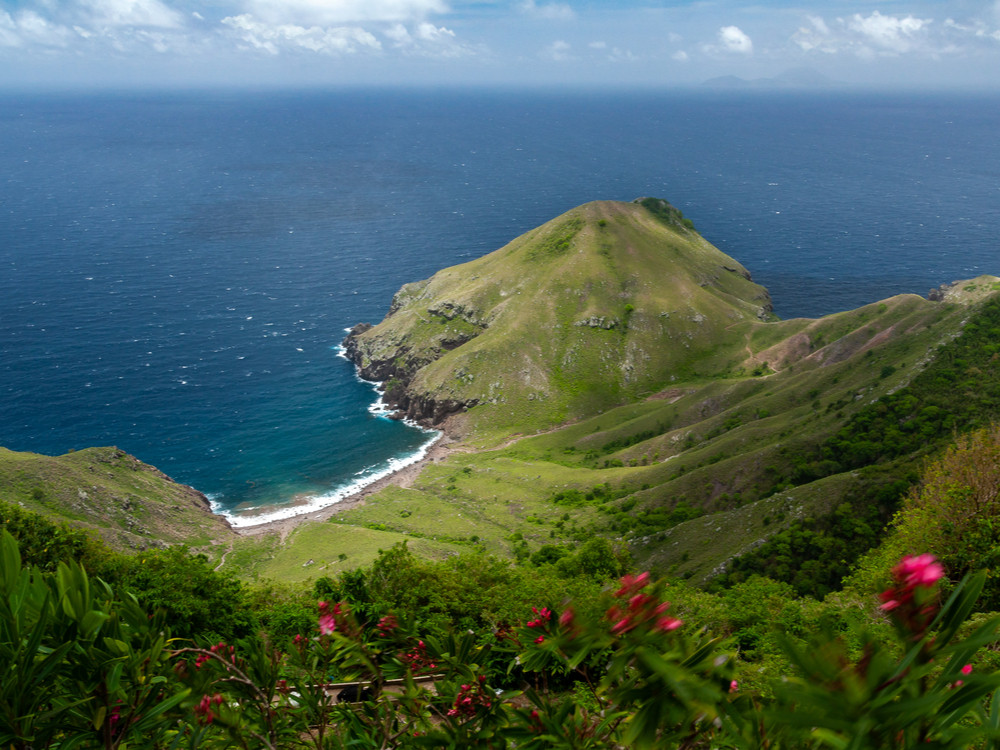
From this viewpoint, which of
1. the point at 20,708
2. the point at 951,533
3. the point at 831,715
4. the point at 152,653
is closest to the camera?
the point at 831,715

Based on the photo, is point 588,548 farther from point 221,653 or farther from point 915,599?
point 915,599

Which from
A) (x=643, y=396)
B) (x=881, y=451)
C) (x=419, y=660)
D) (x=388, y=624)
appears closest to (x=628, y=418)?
(x=643, y=396)

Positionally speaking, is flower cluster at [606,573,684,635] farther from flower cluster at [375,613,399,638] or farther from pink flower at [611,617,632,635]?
flower cluster at [375,613,399,638]

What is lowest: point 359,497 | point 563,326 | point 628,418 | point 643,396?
point 359,497

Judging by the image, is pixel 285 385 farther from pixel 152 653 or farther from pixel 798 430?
pixel 152 653

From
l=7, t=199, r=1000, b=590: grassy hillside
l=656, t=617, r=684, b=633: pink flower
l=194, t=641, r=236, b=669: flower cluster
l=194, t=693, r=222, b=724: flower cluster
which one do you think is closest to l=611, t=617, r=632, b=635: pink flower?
l=656, t=617, r=684, b=633: pink flower

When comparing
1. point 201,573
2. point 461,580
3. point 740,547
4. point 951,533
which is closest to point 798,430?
point 740,547
